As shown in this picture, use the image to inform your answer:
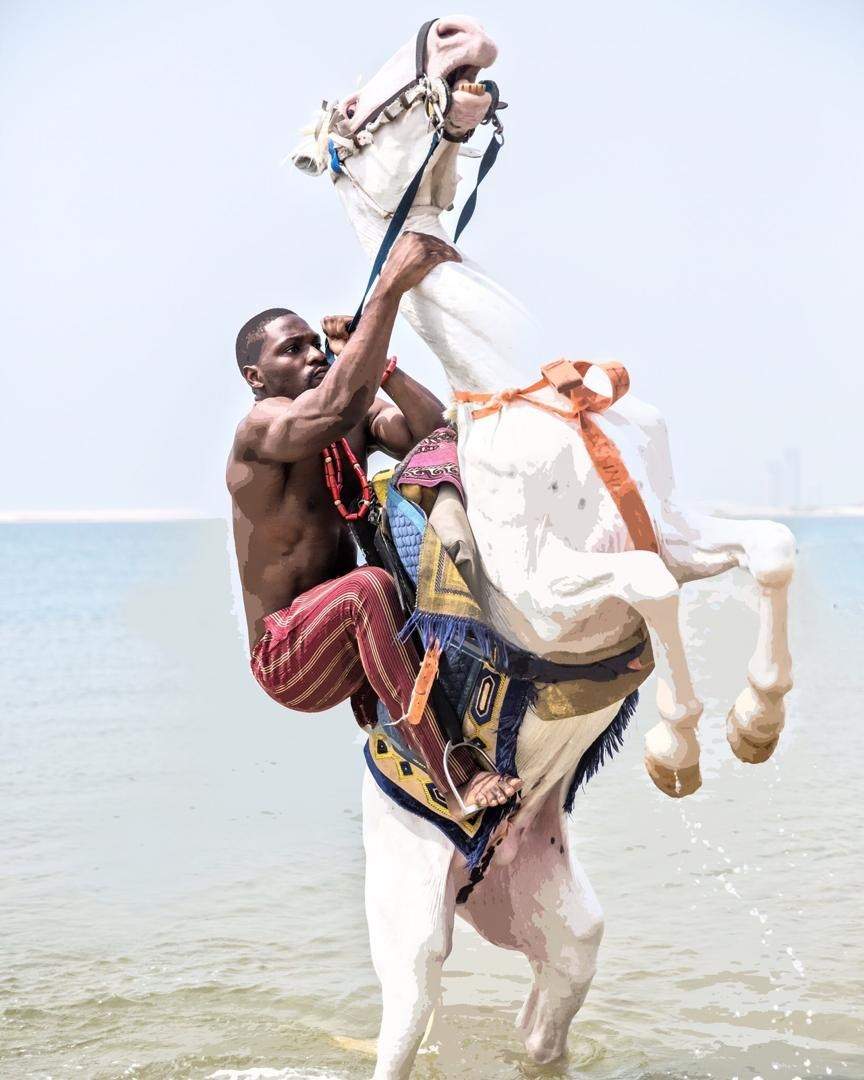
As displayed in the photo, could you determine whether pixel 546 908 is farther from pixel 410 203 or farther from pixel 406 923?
pixel 410 203

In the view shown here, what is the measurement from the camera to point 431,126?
3629 millimetres

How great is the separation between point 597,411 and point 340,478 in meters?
0.77

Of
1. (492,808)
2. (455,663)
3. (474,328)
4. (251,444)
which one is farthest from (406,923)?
(474,328)

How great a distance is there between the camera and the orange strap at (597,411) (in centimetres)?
346

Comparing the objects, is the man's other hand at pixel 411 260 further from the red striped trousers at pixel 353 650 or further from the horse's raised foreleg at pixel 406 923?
the horse's raised foreleg at pixel 406 923

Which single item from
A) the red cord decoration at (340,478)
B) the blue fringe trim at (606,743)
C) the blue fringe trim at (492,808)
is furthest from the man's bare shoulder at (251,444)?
the blue fringe trim at (606,743)

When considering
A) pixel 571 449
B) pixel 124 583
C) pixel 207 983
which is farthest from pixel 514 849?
pixel 124 583

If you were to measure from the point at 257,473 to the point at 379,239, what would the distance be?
66 centimetres

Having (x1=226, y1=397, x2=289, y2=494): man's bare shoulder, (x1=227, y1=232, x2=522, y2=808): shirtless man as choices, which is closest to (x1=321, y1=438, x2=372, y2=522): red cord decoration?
(x1=227, y1=232, x2=522, y2=808): shirtless man

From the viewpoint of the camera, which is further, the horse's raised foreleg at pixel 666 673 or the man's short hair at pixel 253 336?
the man's short hair at pixel 253 336

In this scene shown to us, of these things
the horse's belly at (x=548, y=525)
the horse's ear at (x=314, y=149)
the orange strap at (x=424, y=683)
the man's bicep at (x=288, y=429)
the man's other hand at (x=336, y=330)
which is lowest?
the orange strap at (x=424, y=683)

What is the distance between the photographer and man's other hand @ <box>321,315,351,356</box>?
12.9 ft

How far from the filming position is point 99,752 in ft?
39.2

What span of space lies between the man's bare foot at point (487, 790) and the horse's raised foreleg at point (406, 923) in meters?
0.18
